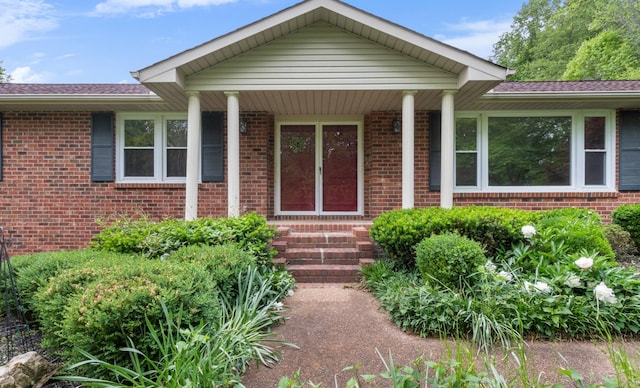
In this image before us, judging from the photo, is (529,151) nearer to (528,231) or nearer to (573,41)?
(528,231)

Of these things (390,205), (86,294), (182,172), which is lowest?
(86,294)

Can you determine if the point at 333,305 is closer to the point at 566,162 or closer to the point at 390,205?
the point at 390,205

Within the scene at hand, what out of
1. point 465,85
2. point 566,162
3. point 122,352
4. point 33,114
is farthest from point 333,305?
point 33,114

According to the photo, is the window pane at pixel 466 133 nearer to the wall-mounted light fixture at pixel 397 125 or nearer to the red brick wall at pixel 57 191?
the wall-mounted light fixture at pixel 397 125

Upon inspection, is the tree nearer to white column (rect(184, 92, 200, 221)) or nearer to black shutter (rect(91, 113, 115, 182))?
white column (rect(184, 92, 200, 221))

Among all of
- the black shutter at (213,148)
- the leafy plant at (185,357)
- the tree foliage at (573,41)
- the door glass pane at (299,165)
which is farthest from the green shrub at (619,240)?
the tree foliage at (573,41)

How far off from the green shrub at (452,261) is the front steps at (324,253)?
50.3 inches

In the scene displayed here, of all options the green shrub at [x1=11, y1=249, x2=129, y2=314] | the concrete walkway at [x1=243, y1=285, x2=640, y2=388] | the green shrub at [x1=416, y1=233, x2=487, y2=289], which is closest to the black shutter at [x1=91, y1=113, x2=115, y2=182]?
the green shrub at [x1=11, y1=249, x2=129, y2=314]

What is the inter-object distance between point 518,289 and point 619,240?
11.3ft

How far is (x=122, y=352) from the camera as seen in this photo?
6.80 ft

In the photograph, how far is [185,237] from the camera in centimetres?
420

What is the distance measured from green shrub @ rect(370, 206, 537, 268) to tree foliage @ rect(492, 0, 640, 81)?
46.8 ft

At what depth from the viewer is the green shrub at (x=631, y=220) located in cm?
559

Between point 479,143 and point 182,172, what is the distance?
5.96m
